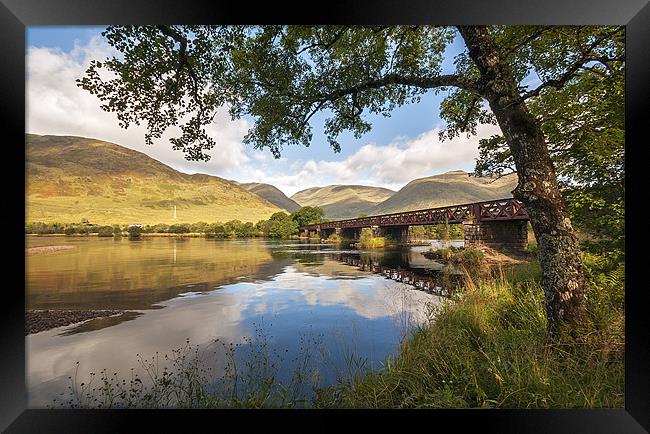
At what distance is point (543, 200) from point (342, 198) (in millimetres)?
47018

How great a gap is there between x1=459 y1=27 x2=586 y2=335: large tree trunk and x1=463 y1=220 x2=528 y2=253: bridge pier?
10.3m

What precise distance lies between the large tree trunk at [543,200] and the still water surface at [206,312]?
1650 mm

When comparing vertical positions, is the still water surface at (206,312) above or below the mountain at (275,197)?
below

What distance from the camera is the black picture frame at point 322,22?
7.18 ft

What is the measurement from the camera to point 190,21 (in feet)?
7.52

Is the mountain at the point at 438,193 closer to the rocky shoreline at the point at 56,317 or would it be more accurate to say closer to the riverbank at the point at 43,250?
the riverbank at the point at 43,250

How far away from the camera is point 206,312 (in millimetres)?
6137

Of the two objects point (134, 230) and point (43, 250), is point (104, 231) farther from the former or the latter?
point (43, 250)

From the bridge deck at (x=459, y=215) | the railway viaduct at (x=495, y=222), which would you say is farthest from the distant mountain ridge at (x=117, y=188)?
the railway viaduct at (x=495, y=222)

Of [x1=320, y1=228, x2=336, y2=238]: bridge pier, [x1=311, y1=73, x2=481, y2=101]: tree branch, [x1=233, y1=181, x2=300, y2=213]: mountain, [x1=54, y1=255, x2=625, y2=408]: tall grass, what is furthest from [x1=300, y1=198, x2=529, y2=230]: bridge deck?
[x1=233, y1=181, x2=300, y2=213]: mountain

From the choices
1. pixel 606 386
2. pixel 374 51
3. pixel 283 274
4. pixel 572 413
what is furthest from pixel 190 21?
pixel 283 274

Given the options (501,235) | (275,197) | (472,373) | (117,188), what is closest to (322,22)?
(472,373)

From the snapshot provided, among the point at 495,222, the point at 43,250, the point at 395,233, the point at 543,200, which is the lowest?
the point at 43,250

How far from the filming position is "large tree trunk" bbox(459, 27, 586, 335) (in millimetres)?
2510
